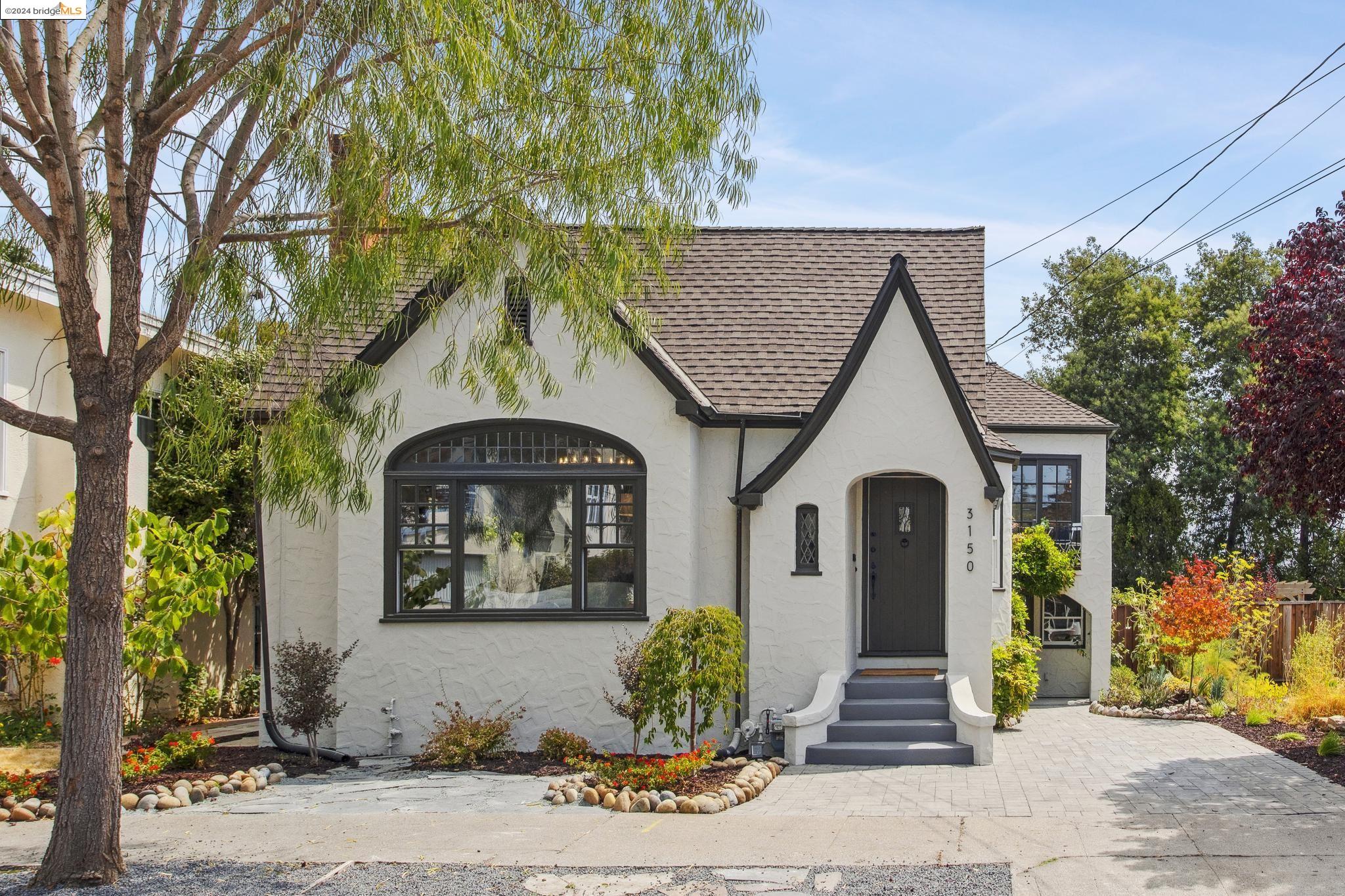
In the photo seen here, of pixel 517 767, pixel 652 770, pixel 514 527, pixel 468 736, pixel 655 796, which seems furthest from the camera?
pixel 514 527

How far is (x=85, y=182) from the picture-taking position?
8898 mm

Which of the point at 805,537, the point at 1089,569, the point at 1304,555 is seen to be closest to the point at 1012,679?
the point at 805,537

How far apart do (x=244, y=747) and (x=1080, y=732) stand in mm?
10099

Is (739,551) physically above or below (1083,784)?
above

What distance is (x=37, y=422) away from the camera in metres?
8.02

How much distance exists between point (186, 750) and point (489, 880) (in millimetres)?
5611

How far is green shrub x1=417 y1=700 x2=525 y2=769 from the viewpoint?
1266 cm

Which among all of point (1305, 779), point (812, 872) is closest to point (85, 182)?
point (812, 872)

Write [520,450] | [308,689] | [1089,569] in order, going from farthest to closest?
[1089,569] → [520,450] → [308,689]

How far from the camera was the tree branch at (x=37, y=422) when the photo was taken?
7.92m

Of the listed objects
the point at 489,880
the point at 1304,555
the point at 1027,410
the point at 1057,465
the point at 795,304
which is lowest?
the point at 489,880

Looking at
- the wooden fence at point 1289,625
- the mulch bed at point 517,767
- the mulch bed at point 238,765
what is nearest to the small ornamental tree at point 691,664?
the mulch bed at point 517,767

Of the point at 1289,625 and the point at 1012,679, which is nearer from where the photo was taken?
the point at 1012,679

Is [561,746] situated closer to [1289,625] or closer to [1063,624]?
[1063,624]
